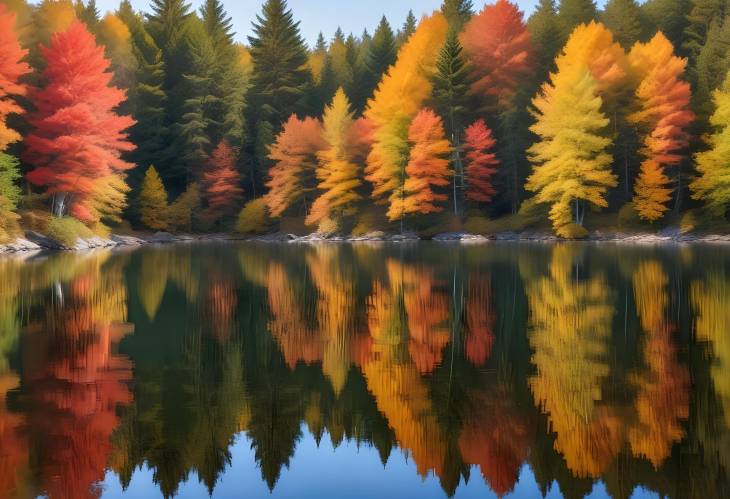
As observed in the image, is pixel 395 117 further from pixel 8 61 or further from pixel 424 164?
pixel 8 61

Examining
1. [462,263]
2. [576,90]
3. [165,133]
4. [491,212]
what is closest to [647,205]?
[576,90]

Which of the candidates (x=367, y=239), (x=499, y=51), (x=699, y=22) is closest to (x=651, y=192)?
(x=499, y=51)

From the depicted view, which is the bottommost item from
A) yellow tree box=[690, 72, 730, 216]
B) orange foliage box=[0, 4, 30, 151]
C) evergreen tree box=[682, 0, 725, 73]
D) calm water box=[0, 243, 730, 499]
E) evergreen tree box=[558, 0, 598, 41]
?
calm water box=[0, 243, 730, 499]

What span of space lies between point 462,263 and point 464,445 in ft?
59.6

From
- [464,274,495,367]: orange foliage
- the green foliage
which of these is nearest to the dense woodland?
the green foliage

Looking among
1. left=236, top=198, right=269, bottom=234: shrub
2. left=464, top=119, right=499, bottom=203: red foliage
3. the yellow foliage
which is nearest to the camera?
the yellow foliage

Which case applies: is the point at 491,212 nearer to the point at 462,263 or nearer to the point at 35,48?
the point at 462,263

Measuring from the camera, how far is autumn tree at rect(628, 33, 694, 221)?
39.2 meters

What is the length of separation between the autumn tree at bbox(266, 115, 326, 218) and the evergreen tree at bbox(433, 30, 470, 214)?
1005 centimetres

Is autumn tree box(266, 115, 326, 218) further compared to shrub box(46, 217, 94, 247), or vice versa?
autumn tree box(266, 115, 326, 218)

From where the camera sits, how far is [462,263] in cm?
2305

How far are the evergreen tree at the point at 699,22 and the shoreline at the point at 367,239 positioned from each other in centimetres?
2005

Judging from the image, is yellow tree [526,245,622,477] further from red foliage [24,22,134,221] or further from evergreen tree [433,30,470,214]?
evergreen tree [433,30,470,214]

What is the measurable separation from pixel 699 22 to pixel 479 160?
77.3ft
